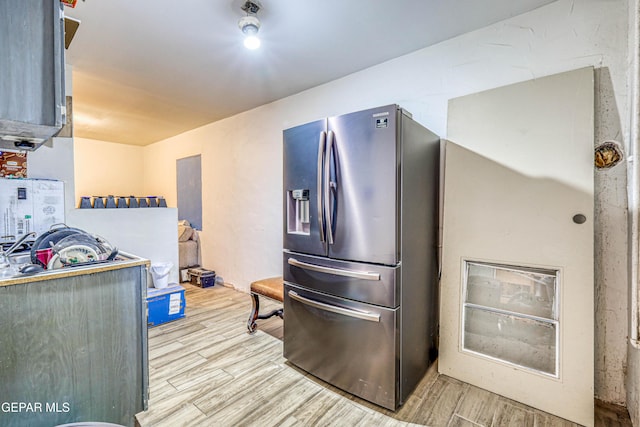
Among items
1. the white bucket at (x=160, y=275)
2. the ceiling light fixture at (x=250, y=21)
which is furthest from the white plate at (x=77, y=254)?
the white bucket at (x=160, y=275)

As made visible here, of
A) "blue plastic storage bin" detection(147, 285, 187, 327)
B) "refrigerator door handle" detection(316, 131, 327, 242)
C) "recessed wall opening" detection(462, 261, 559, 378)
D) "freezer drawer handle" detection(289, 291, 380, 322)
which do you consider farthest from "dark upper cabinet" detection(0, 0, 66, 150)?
"recessed wall opening" detection(462, 261, 559, 378)

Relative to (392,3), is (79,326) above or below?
below

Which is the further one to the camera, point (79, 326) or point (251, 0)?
point (251, 0)

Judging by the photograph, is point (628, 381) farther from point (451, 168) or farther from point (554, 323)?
point (451, 168)

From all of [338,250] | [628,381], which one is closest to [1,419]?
[338,250]

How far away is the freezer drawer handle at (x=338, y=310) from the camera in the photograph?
5.77 feet

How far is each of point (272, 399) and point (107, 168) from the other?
6.18m

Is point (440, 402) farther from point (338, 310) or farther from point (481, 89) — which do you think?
point (481, 89)

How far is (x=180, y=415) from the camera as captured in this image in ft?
5.66

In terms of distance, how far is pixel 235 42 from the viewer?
2.29 meters

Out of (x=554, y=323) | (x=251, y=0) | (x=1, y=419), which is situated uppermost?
(x=251, y=0)

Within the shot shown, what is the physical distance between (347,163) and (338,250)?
1.85 feet

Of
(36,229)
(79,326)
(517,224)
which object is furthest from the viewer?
(36,229)

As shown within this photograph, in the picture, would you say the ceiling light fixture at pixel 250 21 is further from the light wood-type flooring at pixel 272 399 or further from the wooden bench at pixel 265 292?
the light wood-type flooring at pixel 272 399
